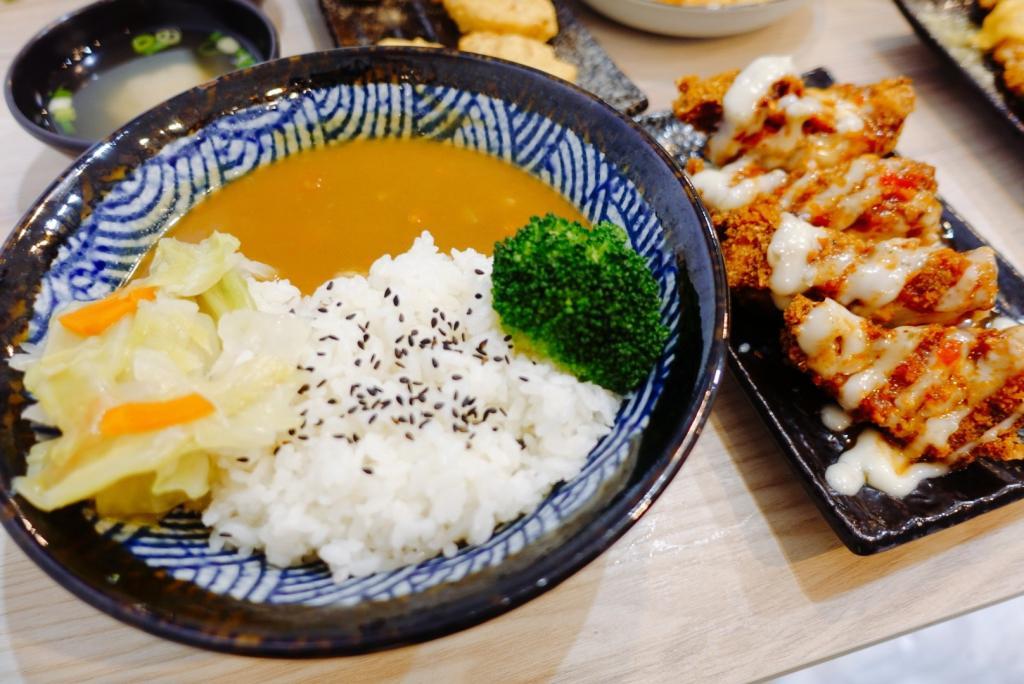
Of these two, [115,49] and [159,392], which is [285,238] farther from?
[115,49]

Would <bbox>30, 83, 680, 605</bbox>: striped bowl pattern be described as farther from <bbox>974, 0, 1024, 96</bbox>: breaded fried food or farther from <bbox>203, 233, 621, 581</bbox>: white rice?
<bbox>974, 0, 1024, 96</bbox>: breaded fried food

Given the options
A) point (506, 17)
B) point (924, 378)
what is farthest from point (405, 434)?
point (506, 17)

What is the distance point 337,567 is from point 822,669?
1.79m

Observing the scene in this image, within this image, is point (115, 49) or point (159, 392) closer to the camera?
point (159, 392)

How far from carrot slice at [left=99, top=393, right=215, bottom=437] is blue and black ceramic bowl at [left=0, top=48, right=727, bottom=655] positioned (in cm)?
21

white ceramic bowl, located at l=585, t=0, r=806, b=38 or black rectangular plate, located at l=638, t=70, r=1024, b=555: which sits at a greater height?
white ceramic bowl, located at l=585, t=0, r=806, b=38

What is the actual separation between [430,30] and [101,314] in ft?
7.38

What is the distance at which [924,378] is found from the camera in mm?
2057

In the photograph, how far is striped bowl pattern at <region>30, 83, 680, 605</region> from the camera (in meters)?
1.47

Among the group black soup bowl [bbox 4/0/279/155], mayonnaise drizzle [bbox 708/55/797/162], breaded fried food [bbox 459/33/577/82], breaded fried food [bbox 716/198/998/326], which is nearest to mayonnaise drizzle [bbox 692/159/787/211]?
mayonnaise drizzle [bbox 708/55/797/162]

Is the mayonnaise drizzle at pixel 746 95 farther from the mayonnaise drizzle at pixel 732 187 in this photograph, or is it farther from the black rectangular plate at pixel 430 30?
the black rectangular plate at pixel 430 30

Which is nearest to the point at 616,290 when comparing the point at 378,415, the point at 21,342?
the point at 378,415

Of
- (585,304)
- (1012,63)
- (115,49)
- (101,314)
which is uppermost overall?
(115,49)

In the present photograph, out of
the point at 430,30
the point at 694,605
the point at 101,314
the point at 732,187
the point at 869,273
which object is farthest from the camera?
the point at 430,30
